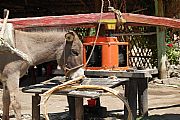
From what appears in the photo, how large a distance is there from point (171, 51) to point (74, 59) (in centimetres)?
703

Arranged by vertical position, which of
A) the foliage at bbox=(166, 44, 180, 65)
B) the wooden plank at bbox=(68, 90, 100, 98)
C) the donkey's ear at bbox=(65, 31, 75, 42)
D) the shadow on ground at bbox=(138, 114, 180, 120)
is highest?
the donkey's ear at bbox=(65, 31, 75, 42)

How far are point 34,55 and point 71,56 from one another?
565mm

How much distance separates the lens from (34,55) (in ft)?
18.2

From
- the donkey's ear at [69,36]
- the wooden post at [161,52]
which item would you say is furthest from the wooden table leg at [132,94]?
the wooden post at [161,52]

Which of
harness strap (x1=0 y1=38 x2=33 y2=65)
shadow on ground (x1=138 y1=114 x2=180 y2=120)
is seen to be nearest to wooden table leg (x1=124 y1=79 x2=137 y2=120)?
shadow on ground (x1=138 y1=114 x2=180 y2=120)

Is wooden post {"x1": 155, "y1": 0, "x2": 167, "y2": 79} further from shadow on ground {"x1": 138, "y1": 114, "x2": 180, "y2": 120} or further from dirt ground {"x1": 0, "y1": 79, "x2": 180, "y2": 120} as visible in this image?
shadow on ground {"x1": 138, "y1": 114, "x2": 180, "y2": 120}

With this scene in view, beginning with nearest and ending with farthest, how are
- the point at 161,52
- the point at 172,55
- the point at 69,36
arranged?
the point at 69,36, the point at 161,52, the point at 172,55

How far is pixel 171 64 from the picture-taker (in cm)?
1196

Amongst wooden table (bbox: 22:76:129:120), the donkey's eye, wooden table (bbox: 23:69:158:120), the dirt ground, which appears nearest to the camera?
wooden table (bbox: 22:76:129:120)

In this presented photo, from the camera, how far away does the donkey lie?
5.22m

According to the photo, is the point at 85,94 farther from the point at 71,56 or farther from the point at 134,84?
the point at 134,84

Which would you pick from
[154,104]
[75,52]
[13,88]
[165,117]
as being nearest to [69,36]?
[75,52]

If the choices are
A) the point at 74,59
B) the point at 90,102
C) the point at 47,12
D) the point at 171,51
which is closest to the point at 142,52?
the point at 171,51

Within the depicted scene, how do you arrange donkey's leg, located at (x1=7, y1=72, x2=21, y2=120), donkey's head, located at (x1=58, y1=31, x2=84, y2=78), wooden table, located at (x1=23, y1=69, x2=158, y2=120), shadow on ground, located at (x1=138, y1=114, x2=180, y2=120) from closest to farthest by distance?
1. wooden table, located at (x1=23, y1=69, x2=158, y2=120)
2. donkey's leg, located at (x1=7, y1=72, x2=21, y2=120)
3. donkey's head, located at (x1=58, y1=31, x2=84, y2=78)
4. shadow on ground, located at (x1=138, y1=114, x2=180, y2=120)
